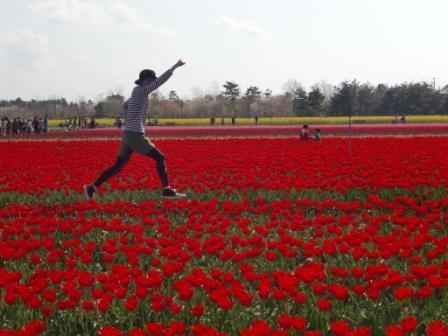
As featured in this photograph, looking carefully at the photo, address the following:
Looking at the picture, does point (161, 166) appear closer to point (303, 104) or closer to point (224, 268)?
point (224, 268)

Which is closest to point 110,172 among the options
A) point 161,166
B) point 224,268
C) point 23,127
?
point 161,166

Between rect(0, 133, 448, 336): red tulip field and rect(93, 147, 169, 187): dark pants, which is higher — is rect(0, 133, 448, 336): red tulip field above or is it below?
below

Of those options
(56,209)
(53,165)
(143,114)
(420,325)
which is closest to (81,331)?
(420,325)

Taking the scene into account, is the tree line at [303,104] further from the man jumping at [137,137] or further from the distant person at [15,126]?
the man jumping at [137,137]

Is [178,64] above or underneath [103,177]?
above

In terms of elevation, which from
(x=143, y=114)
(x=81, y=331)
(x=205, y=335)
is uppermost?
(x=143, y=114)

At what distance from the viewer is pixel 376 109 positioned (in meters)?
96.1

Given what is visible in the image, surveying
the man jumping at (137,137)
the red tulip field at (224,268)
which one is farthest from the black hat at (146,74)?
the red tulip field at (224,268)

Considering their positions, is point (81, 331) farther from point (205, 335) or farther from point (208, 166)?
point (208, 166)

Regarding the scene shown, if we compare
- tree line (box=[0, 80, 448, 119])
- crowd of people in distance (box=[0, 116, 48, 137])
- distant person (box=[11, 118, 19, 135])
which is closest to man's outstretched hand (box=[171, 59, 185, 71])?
crowd of people in distance (box=[0, 116, 48, 137])

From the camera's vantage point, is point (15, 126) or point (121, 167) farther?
point (15, 126)

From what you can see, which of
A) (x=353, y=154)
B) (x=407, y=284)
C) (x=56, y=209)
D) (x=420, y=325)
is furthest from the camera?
(x=353, y=154)

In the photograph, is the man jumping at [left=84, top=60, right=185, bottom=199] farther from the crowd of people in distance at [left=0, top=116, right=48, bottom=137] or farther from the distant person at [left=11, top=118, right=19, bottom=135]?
the distant person at [left=11, top=118, right=19, bottom=135]

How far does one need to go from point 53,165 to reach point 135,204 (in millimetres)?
6034
